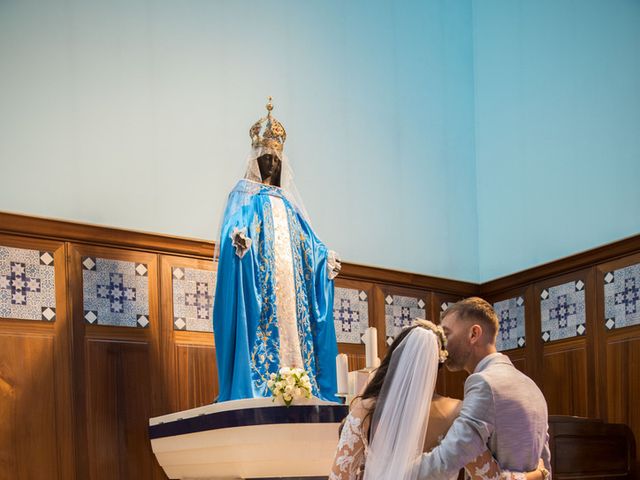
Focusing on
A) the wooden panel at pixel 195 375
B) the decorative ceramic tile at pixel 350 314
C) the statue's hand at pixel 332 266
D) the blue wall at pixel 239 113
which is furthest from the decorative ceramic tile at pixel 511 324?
the wooden panel at pixel 195 375

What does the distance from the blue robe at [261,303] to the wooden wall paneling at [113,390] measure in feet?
2.70

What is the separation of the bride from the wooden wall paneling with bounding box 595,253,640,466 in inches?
153

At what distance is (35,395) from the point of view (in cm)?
584

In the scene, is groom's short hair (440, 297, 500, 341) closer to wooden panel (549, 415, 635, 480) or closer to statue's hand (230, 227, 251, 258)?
statue's hand (230, 227, 251, 258)

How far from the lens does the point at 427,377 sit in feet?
11.6

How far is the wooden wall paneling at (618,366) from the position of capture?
7.12 meters

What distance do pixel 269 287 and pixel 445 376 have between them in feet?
10.0

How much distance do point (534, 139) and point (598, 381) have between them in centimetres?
235

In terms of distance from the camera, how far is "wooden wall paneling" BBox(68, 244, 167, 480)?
238 inches

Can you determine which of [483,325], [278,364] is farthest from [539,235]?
[483,325]

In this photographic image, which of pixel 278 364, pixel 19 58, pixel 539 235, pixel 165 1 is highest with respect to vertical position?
pixel 165 1

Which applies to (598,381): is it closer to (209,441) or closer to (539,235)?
(539,235)

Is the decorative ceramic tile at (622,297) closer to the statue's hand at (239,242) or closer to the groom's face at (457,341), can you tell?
the statue's hand at (239,242)

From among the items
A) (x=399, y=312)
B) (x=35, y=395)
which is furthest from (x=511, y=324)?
(x=35, y=395)
